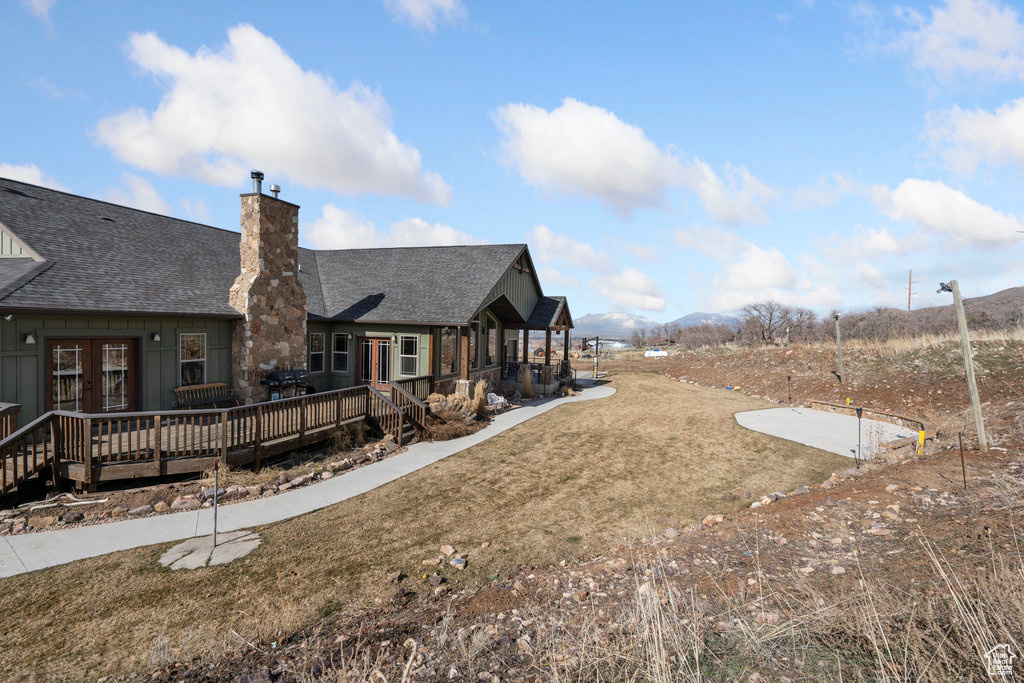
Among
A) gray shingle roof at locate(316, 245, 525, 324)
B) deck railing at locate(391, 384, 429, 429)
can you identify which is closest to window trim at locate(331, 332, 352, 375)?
gray shingle roof at locate(316, 245, 525, 324)

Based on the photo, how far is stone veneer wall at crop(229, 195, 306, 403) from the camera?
1412 centimetres

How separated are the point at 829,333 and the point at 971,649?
46.5 metres

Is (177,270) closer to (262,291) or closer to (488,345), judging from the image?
(262,291)

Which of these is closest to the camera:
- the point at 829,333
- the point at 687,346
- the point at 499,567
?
the point at 499,567

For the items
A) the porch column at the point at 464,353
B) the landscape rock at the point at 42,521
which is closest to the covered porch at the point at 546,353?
the porch column at the point at 464,353

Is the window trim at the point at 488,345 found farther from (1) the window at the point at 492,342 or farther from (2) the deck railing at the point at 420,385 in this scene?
(2) the deck railing at the point at 420,385

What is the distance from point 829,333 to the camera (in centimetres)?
4259

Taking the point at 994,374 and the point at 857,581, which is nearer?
the point at 857,581

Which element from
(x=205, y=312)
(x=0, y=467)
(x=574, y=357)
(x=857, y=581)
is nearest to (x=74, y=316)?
(x=205, y=312)

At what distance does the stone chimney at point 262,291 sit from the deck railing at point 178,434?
3.37 m

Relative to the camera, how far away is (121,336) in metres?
11.6

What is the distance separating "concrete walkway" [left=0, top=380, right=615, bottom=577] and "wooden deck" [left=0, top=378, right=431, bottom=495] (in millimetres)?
1476

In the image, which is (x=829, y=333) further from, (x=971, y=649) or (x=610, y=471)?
(x=971, y=649)

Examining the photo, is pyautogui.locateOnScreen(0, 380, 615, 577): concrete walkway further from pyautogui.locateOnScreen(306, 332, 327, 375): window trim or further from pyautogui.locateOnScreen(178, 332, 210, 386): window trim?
pyautogui.locateOnScreen(306, 332, 327, 375): window trim
